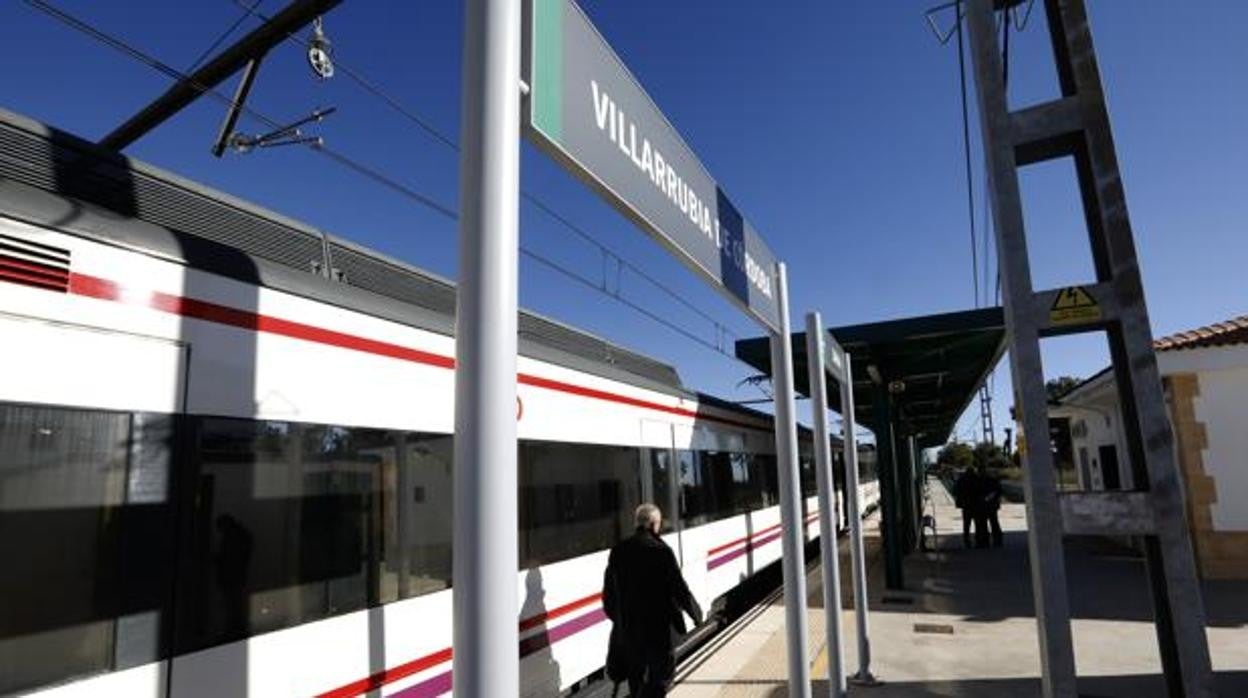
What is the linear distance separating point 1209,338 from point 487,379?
12.8 meters

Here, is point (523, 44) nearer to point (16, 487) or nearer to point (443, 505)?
point (16, 487)

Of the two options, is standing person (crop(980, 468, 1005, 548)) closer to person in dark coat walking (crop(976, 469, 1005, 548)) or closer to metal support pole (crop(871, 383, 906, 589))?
person in dark coat walking (crop(976, 469, 1005, 548))

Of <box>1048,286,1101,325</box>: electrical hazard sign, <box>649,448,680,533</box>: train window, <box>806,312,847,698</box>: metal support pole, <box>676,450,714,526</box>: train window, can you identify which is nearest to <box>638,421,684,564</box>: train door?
<box>649,448,680,533</box>: train window

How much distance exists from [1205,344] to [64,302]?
12.8 meters

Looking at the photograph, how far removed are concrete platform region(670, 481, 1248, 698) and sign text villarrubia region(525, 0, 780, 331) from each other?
413 centimetres

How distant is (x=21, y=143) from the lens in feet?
9.71

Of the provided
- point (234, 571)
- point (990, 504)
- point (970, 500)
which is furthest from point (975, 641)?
point (990, 504)

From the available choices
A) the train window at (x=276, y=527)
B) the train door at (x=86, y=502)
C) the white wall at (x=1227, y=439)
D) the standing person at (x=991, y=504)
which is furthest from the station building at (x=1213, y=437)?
the train door at (x=86, y=502)

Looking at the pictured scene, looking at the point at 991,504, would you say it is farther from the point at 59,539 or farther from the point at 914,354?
the point at 59,539

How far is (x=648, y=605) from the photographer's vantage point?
16.9 ft

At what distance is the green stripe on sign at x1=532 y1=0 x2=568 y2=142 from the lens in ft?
5.90

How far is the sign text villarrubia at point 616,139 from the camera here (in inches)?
73.2

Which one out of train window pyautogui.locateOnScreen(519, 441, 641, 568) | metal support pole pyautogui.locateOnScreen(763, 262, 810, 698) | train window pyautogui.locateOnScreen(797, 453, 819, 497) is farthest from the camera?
train window pyautogui.locateOnScreen(797, 453, 819, 497)

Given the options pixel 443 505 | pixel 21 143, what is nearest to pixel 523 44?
pixel 21 143
